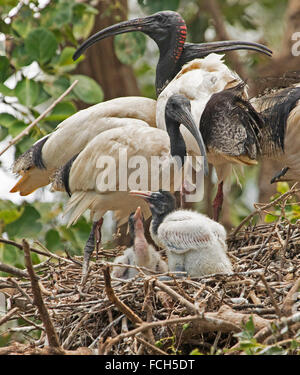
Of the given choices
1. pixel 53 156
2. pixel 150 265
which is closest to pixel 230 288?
pixel 150 265

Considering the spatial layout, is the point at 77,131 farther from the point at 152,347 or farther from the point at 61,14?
the point at 152,347

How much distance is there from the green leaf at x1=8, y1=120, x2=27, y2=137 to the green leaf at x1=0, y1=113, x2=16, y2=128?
0.03m

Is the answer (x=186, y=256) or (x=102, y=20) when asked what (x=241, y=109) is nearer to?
(x=186, y=256)

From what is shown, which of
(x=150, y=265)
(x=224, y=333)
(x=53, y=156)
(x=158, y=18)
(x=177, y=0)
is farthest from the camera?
(x=177, y=0)

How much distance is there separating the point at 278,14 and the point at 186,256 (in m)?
7.32

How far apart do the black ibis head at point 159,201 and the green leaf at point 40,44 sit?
6.45 feet

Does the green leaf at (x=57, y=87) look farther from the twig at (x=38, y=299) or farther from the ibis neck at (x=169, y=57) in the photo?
the twig at (x=38, y=299)

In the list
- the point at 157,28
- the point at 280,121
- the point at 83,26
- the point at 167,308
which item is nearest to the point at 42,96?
the point at 157,28

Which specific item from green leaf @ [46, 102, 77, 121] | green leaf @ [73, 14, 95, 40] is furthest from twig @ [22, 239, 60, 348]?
green leaf @ [73, 14, 95, 40]

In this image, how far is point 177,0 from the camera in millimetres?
7270

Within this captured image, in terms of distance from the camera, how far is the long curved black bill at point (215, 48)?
6.25 metres

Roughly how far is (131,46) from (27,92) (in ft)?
4.53

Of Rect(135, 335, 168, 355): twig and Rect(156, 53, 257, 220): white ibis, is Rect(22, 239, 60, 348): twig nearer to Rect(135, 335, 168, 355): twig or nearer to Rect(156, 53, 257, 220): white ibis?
Rect(135, 335, 168, 355): twig

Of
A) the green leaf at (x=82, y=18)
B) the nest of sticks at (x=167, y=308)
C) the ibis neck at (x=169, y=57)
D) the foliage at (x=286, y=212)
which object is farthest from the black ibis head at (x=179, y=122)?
the green leaf at (x=82, y=18)
